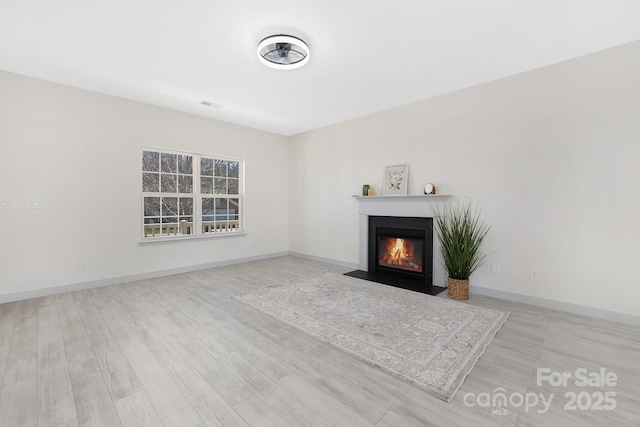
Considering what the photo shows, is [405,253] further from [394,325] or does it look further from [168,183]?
[168,183]

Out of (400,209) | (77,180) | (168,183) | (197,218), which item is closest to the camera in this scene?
(77,180)

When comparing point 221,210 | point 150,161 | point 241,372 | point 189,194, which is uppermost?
point 150,161

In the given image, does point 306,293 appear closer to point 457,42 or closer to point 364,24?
point 364,24

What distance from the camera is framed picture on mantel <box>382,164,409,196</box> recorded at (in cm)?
422

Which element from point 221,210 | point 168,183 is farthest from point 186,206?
point 221,210

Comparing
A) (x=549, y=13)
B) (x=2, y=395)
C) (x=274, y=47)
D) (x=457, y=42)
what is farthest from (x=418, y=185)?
(x=2, y=395)

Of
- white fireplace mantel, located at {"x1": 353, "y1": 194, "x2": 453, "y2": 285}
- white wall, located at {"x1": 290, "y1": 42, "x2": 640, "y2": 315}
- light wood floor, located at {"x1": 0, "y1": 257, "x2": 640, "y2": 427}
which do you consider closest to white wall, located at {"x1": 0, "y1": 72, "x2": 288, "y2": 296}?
light wood floor, located at {"x1": 0, "y1": 257, "x2": 640, "y2": 427}

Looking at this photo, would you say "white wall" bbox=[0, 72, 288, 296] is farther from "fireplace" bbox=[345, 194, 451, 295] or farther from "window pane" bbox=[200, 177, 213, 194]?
"fireplace" bbox=[345, 194, 451, 295]

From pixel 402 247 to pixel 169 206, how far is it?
393cm

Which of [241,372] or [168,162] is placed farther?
[168,162]

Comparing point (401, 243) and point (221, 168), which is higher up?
point (221, 168)

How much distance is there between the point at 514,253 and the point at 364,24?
120 inches

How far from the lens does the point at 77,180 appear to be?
3613 mm

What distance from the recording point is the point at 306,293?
349 centimetres
